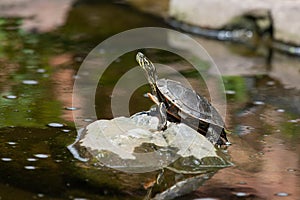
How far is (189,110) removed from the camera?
4137 mm

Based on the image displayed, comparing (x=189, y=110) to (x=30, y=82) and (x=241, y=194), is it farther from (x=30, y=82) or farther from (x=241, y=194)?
(x=30, y=82)

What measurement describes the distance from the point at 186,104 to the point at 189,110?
4cm

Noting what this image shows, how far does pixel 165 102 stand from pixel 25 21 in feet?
14.0

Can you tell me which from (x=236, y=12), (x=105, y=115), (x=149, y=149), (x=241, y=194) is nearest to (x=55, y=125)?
(x=105, y=115)

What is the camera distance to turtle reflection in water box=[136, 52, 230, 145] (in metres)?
4.14

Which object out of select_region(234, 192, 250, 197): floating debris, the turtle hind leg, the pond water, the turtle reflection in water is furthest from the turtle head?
select_region(234, 192, 250, 197): floating debris

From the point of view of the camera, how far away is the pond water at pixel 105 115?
367 centimetres

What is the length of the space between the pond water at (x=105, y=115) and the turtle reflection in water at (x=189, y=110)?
19 centimetres

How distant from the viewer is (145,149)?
3.97 meters

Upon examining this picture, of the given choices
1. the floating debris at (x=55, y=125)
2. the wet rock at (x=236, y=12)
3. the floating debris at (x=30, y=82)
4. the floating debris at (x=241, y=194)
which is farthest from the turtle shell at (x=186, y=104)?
the wet rock at (x=236, y=12)

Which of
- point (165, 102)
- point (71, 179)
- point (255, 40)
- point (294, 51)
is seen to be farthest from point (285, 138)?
point (255, 40)

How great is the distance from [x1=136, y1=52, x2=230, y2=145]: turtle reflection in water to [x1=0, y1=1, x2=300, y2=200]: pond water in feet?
0.62

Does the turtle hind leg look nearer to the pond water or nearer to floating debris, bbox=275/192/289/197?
the pond water

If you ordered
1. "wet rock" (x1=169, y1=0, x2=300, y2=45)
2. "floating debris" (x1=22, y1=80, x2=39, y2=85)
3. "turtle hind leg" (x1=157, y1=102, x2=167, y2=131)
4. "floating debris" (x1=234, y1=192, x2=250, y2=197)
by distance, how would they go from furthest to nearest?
"wet rock" (x1=169, y1=0, x2=300, y2=45)
"floating debris" (x1=22, y1=80, x2=39, y2=85)
"turtle hind leg" (x1=157, y1=102, x2=167, y2=131)
"floating debris" (x1=234, y1=192, x2=250, y2=197)
